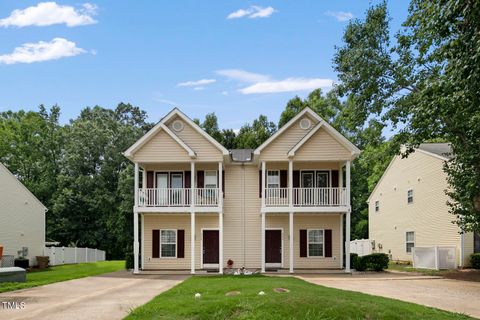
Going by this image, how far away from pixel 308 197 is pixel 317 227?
173 centimetres

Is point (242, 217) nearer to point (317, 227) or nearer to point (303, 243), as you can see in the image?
point (303, 243)

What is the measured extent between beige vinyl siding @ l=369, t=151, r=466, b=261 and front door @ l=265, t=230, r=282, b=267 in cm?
879

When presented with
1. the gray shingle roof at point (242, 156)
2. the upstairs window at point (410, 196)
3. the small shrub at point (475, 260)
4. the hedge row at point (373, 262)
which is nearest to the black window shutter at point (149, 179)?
the gray shingle roof at point (242, 156)

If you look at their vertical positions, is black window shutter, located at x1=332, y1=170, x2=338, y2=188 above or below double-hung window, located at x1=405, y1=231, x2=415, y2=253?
above

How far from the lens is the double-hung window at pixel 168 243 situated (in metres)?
26.6

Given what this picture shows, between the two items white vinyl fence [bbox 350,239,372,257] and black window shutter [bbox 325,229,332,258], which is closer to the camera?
black window shutter [bbox 325,229,332,258]

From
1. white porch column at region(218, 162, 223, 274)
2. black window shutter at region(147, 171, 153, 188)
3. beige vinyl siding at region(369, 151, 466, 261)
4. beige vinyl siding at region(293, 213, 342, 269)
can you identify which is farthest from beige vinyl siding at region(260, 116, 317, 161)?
beige vinyl siding at region(369, 151, 466, 261)

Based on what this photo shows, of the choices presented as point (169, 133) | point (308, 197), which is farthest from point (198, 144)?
point (308, 197)

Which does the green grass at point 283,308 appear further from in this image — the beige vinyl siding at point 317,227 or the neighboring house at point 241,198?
the beige vinyl siding at point 317,227

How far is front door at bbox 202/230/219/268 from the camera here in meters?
26.5

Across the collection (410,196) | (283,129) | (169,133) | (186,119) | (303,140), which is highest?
→ (186,119)

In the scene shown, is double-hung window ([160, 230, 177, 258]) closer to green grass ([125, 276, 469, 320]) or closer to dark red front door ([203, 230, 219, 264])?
dark red front door ([203, 230, 219, 264])

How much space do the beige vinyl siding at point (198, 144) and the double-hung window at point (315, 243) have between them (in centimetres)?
608

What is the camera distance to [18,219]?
104ft
